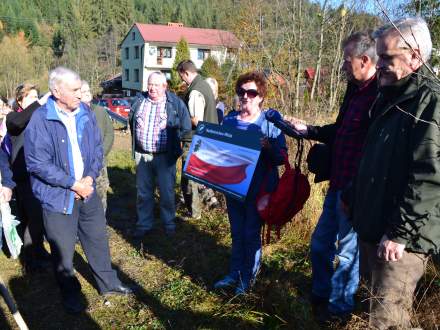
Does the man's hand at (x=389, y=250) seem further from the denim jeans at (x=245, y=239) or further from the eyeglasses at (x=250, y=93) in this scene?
the eyeglasses at (x=250, y=93)

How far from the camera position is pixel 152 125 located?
4508mm

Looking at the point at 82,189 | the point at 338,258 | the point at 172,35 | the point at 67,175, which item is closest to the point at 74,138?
the point at 67,175

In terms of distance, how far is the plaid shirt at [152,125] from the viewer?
4516mm

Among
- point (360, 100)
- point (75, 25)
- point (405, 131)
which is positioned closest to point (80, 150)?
point (360, 100)

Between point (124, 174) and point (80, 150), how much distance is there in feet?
15.6

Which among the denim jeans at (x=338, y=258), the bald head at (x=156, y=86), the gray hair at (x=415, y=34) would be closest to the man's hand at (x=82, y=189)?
the bald head at (x=156, y=86)

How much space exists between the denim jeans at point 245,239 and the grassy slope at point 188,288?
19 centimetres

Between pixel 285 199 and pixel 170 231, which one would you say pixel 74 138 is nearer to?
pixel 285 199

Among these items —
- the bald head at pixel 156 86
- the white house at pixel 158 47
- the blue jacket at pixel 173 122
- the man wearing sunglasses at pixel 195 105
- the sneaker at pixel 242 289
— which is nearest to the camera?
the sneaker at pixel 242 289

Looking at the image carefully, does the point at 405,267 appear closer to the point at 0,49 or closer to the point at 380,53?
the point at 380,53

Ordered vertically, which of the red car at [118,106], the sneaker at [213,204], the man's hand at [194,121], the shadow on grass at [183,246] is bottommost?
the red car at [118,106]

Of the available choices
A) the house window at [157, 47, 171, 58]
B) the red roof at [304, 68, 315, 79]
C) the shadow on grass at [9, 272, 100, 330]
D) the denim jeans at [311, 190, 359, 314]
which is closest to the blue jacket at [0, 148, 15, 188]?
the shadow on grass at [9, 272, 100, 330]

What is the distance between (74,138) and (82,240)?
1016 mm

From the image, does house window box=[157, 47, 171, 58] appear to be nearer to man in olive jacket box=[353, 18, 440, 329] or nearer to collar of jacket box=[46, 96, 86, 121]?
collar of jacket box=[46, 96, 86, 121]
